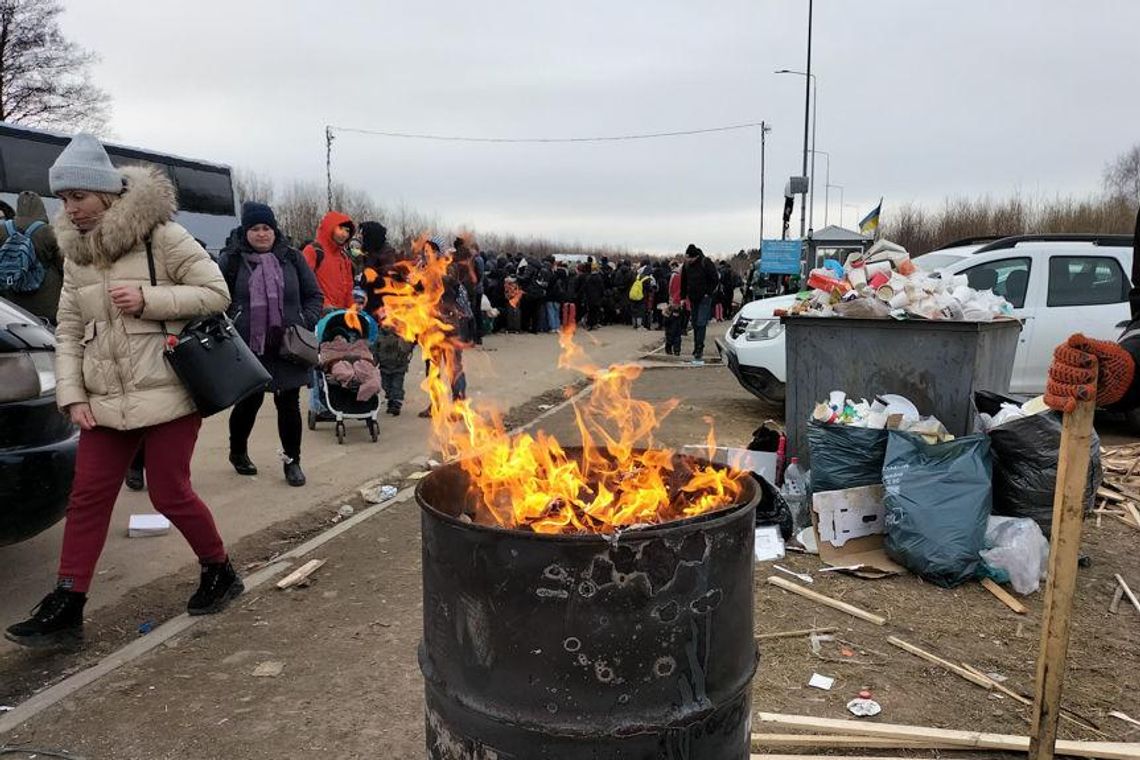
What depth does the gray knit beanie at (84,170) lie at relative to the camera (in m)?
3.27

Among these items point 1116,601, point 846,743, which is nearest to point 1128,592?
point 1116,601

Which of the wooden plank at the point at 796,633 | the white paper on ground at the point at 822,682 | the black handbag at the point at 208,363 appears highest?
the black handbag at the point at 208,363

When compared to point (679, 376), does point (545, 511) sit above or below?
above

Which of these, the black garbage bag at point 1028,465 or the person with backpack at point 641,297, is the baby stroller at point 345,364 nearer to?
the black garbage bag at point 1028,465

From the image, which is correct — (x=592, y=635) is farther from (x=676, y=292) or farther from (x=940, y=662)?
(x=676, y=292)

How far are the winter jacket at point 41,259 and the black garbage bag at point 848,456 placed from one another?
23.7ft

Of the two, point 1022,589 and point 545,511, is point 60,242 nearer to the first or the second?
point 545,511

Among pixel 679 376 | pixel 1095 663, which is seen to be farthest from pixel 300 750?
pixel 679 376

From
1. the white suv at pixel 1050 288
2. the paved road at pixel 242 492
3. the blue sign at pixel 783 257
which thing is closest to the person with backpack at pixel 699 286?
the paved road at pixel 242 492

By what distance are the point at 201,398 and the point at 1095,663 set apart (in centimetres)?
416

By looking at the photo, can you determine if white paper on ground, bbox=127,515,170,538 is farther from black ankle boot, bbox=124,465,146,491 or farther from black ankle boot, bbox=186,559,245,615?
black ankle boot, bbox=186,559,245,615

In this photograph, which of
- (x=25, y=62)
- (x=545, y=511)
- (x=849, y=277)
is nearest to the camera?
(x=545, y=511)

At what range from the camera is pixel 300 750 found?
284cm

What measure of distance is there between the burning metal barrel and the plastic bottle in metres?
3.25
